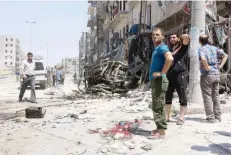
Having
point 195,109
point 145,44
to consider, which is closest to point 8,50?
point 145,44

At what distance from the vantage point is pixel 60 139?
4977 millimetres

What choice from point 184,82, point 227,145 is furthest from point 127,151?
point 184,82

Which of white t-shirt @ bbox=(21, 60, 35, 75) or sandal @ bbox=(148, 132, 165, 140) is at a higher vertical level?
white t-shirt @ bbox=(21, 60, 35, 75)

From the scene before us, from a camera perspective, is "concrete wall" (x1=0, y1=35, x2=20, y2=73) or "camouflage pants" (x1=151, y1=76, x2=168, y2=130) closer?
"camouflage pants" (x1=151, y1=76, x2=168, y2=130)

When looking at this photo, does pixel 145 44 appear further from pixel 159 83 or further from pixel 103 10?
pixel 103 10

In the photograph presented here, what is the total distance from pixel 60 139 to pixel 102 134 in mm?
683

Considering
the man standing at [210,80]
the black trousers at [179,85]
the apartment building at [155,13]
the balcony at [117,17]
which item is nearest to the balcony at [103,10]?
the apartment building at [155,13]

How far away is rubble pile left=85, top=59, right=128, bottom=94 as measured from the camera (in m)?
13.9

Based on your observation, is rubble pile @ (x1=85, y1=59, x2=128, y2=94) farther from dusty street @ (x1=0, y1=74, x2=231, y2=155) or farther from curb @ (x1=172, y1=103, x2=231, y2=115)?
dusty street @ (x1=0, y1=74, x2=231, y2=155)

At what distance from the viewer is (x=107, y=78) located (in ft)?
47.2

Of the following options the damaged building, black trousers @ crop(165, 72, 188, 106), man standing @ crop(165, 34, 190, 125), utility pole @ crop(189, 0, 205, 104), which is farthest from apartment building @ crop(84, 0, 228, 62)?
black trousers @ crop(165, 72, 188, 106)

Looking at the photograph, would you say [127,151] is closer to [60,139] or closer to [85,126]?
[60,139]

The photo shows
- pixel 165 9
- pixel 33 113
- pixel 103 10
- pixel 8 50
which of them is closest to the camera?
pixel 33 113

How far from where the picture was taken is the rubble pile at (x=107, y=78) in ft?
45.7
